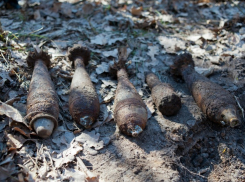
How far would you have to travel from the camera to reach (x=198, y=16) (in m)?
5.85

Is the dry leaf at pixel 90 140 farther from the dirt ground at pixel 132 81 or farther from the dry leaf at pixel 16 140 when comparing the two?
the dry leaf at pixel 16 140

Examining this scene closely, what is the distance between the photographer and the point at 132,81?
11.7 feet

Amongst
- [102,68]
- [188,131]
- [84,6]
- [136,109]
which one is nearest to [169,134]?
[188,131]

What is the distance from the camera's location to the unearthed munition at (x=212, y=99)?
2.57 metres

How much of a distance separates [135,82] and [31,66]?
1598mm

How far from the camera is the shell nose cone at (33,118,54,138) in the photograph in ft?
7.79

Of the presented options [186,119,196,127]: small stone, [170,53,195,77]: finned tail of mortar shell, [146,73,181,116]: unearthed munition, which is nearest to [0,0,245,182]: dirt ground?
[186,119,196,127]: small stone

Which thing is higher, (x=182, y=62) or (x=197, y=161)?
(x=182, y=62)

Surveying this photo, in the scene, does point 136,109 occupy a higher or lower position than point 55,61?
higher

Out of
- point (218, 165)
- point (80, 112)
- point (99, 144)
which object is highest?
point (80, 112)

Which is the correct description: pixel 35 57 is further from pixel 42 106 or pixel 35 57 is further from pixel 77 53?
pixel 42 106

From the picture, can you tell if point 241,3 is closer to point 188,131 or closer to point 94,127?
point 188,131

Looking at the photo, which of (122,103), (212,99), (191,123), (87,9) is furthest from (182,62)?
(87,9)

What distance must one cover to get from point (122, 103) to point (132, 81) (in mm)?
942
